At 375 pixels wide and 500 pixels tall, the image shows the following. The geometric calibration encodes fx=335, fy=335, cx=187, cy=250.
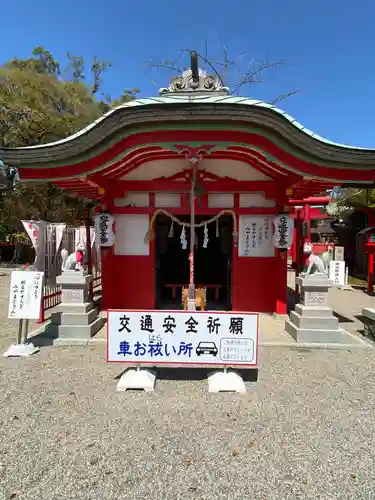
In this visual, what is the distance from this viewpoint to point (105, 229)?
25.0 feet

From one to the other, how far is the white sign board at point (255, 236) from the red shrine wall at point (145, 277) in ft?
0.33

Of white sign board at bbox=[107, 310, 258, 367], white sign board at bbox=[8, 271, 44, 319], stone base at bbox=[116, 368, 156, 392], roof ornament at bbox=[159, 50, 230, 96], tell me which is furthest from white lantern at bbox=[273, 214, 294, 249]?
white sign board at bbox=[8, 271, 44, 319]

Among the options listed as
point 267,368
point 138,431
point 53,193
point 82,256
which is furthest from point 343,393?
point 53,193

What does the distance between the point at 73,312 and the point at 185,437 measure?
12.5 ft

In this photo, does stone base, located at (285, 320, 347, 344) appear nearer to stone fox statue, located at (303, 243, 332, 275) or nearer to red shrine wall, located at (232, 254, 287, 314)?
stone fox statue, located at (303, 243, 332, 275)

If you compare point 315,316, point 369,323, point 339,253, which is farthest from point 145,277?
point 339,253

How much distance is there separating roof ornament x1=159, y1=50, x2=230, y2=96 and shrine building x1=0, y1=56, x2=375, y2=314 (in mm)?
20

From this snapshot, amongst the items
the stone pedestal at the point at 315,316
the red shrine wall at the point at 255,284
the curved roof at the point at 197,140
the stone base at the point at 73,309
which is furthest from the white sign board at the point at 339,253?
the stone base at the point at 73,309

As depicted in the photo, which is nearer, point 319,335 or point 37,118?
point 319,335

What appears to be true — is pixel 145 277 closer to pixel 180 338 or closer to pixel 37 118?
pixel 180 338

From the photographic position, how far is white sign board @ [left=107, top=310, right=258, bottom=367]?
4305 mm

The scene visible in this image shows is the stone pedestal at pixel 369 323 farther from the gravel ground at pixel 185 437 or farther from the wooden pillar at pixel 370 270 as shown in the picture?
the wooden pillar at pixel 370 270

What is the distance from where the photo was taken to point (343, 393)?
4250 mm

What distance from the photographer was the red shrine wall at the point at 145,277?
8.05 m
